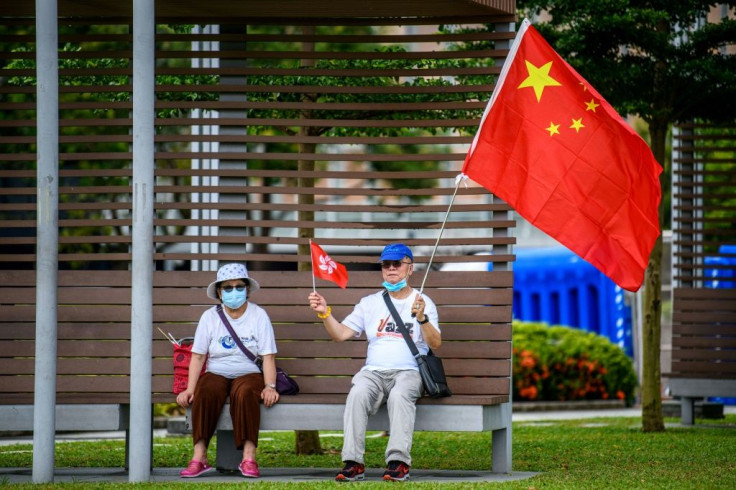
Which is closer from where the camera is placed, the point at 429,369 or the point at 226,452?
the point at 429,369

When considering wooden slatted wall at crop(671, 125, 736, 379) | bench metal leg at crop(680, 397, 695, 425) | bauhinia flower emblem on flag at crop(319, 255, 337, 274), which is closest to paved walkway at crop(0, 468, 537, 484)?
bauhinia flower emblem on flag at crop(319, 255, 337, 274)

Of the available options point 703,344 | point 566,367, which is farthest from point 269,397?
point 566,367

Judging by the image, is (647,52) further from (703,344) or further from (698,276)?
(703,344)

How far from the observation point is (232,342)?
32.7 feet

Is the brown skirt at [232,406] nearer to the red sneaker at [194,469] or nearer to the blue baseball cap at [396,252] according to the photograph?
the red sneaker at [194,469]

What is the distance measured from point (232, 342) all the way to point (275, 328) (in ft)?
2.50

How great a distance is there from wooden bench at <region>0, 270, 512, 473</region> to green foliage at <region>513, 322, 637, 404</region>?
35.5ft

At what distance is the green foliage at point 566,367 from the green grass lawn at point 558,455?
527cm

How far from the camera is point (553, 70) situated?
387 inches

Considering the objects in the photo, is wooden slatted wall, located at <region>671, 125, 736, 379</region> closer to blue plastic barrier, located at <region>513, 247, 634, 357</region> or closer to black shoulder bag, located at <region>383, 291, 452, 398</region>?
black shoulder bag, located at <region>383, 291, 452, 398</region>

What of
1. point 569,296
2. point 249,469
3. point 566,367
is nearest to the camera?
point 249,469

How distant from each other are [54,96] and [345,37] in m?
2.60

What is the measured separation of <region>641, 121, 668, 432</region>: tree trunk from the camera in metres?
14.5

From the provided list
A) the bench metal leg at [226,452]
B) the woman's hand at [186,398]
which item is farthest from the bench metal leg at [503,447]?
the woman's hand at [186,398]
